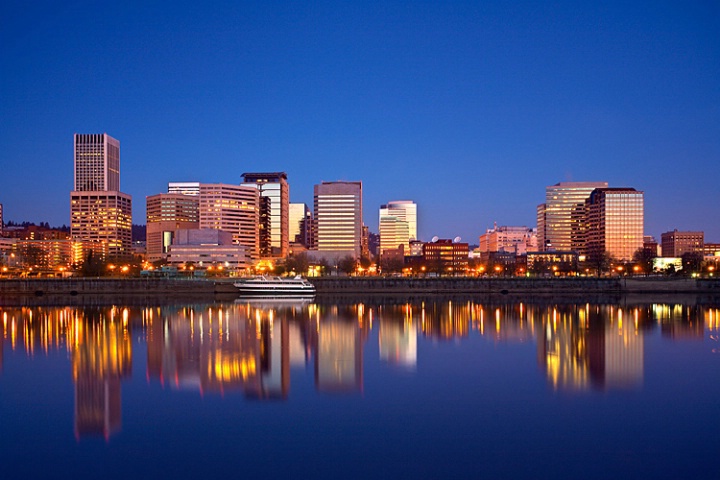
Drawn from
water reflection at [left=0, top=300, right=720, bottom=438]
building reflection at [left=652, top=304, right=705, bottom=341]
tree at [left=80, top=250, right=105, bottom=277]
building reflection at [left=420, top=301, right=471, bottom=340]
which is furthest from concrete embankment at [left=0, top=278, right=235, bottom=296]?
building reflection at [left=652, top=304, right=705, bottom=341]

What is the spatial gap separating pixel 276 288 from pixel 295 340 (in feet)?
172

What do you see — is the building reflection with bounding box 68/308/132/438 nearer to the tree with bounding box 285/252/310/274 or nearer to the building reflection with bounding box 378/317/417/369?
the building reflection with bounding box 378/317/417/369

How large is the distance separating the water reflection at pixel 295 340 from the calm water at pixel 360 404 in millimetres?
174

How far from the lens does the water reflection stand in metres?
23.9

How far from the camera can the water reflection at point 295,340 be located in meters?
23.9

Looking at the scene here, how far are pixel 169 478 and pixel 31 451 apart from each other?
465 centimetres

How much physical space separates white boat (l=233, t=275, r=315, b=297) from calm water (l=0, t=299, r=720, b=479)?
45867 millimetres

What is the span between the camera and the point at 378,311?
59.7m

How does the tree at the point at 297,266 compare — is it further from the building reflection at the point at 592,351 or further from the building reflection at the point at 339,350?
the building reflection at the point at 592,351

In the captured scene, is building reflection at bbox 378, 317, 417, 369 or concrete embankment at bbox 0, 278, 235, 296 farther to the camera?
concrete embankment at bbox 0, 278, 235, 296

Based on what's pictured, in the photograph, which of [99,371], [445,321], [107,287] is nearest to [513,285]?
[445,321]

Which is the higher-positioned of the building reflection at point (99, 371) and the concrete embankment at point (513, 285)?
the building reflection at point (99, 371)

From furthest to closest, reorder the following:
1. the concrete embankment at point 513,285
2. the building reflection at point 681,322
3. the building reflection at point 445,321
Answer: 1. the concrete embankment at point 513,285
2. the building reflection at point 445,321
3. the building reflection at point 681,322

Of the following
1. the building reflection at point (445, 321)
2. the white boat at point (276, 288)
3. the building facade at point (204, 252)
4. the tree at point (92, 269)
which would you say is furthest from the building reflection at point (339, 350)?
the building facade at point (204, 252)
